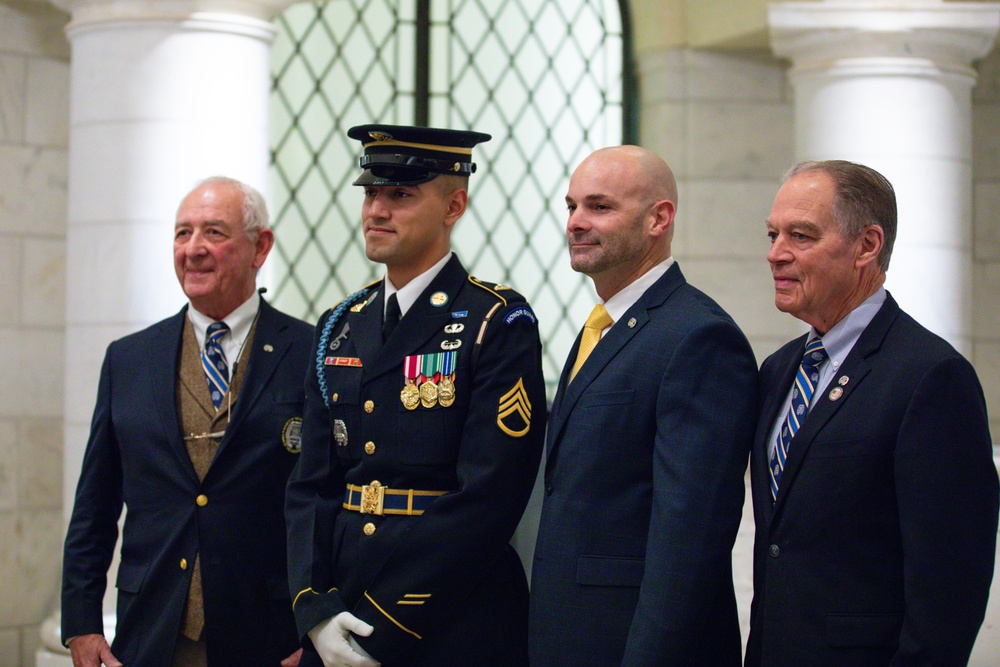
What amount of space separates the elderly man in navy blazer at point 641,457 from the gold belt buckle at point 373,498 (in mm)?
404

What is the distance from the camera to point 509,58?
7.35 m

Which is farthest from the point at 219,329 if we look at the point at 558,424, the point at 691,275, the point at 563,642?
the point at 691,275

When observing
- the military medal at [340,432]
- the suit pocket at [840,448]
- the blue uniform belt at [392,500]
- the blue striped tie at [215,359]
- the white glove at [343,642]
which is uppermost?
the blue striped tie at [215,359]

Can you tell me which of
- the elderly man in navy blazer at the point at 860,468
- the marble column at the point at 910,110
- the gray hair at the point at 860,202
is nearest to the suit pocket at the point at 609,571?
the elderly man in navy blazer at the point at 860,468

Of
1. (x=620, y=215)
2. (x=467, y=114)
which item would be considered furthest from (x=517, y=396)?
(x=467, y=114)

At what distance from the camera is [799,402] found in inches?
107

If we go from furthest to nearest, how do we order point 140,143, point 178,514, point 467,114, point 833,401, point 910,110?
point 467,114 < point 910,110 < point 140,143 < point 178,514 < point 833,401

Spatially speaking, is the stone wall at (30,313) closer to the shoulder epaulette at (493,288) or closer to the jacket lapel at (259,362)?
the jacket lapel at (259,362)

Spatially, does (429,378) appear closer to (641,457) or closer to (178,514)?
(641,457)

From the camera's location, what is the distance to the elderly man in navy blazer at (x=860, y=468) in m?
2.43

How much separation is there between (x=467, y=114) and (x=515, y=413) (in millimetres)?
4487

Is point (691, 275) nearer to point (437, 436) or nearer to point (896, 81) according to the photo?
point (896, 81)

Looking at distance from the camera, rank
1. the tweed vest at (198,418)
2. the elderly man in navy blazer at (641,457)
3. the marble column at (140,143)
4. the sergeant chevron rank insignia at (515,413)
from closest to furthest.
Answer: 1. the elderly man in navy blazer at (641,457)
2. the sergeant chevron rank insignia at (515,413)
3. the tweed vest at (198,418)
4. the marble column at (140,143)

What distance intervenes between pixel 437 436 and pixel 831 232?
103 centimetres
